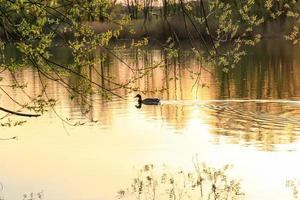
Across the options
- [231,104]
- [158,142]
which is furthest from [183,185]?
[231,104]

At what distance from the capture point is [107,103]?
3534 cm

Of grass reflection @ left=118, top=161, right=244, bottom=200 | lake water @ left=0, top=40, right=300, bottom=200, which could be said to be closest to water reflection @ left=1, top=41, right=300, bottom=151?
lake water @ left=0, top=40, right=300, bottom=200

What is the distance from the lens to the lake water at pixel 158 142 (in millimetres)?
17922

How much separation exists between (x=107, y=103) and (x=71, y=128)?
7.93 m

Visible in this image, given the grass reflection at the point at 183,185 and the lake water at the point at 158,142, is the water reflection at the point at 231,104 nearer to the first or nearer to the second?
the lake water at the point at 158,142

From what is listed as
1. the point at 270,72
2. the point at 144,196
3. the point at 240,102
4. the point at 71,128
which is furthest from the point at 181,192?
the point at 270,72

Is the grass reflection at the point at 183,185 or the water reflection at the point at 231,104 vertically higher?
the water reflection at the point at 231,104

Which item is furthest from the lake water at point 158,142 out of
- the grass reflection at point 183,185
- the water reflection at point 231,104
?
the grass reflection at point 183,185

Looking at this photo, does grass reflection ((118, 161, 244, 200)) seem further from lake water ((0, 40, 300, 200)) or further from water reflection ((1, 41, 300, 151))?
water reflection ((1, 41, 300, 151))

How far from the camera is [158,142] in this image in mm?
24000

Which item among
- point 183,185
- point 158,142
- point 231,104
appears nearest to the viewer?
point 183,185

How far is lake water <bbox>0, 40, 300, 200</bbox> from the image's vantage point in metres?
17.9

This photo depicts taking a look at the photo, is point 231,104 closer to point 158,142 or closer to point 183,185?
point 158,142

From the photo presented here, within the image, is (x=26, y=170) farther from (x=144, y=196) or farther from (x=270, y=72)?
(x=270, y=72)
